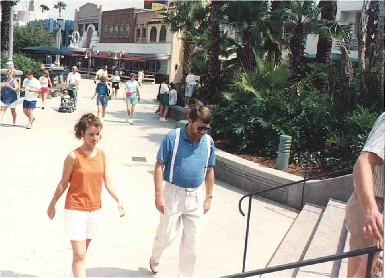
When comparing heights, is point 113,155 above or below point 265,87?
below

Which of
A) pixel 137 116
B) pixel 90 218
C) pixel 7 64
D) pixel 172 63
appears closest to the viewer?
pixel 90 218

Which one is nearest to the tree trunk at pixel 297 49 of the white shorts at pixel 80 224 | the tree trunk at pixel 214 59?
the tree trunk at pixel 214 59

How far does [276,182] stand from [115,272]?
3525 mm

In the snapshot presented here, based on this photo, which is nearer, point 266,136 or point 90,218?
point 90,218

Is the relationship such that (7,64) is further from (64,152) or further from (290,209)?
(290,209)

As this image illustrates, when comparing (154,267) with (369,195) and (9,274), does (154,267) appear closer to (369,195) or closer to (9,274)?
(9,274)

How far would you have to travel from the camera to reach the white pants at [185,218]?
4059 mm

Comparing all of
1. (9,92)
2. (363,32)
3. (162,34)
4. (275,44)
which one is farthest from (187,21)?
(162,34)

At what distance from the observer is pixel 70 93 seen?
1719 centimetres

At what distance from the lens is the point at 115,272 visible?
448 centimetres

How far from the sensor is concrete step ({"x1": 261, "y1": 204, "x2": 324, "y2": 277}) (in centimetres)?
486

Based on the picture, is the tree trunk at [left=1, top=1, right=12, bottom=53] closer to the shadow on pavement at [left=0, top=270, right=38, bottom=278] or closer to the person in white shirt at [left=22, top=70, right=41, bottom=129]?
the person in white shirt at [left=22, top=70, right=41, bottom=129]

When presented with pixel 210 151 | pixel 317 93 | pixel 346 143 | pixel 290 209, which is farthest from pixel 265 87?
pixel 210 151

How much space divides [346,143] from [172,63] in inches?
1359
